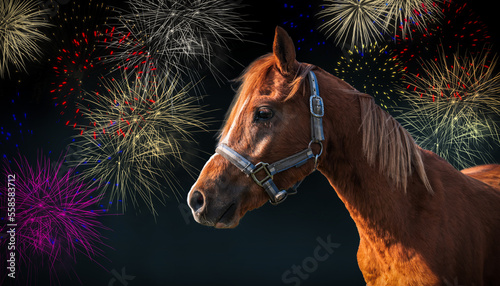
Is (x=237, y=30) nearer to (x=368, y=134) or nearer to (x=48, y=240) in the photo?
(x=368, y=134)

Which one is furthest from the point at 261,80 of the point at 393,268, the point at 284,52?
the point at 393,268

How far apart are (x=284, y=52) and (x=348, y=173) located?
47.5 inches

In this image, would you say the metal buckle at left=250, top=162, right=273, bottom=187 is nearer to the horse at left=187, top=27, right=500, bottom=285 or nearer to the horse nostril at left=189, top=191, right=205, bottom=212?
the horse at left=187, top=27, right=500, bottom=285


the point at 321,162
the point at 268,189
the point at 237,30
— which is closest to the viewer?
the point at 268,189

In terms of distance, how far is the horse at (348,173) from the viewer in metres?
2.91

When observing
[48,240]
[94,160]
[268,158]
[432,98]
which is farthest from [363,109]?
[48,240]

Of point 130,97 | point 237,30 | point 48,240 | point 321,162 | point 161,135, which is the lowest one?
point 48,240

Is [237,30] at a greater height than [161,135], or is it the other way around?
[237,30]

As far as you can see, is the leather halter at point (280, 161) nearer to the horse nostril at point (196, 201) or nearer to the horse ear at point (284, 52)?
the horse ear at point (284, 52)

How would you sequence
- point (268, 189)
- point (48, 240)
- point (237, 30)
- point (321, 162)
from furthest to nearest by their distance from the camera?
1. point (48, 240)
2. point (237, 30)
3. point (321, 162)
4. point (268, 189)

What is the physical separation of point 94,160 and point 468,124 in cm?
772

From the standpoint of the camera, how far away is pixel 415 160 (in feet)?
10.5

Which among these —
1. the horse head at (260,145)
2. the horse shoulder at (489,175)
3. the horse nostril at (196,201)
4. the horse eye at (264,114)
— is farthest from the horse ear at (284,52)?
the horse shoulder at (489,175)

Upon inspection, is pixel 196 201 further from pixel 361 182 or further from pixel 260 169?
pixel 361 182
